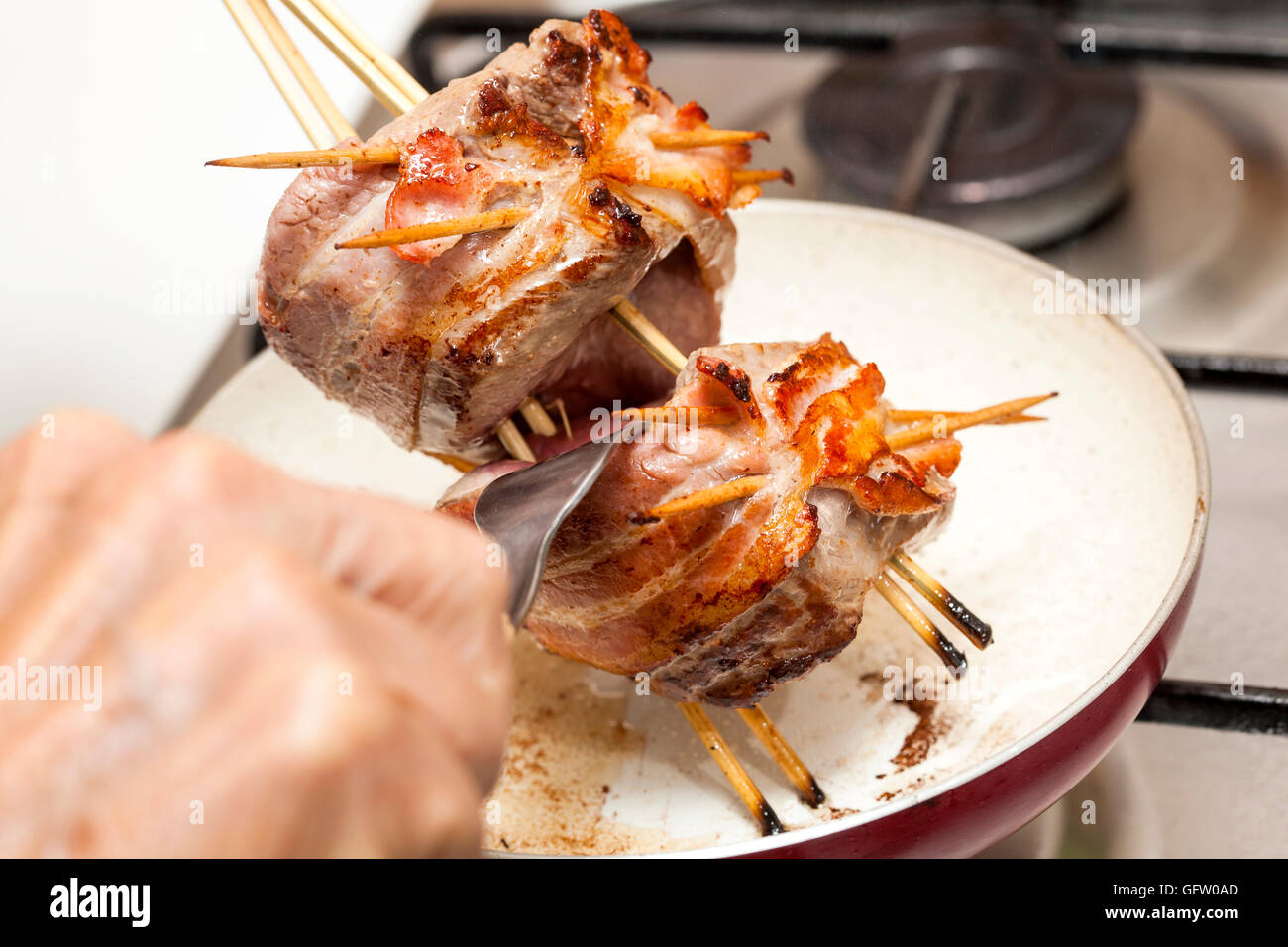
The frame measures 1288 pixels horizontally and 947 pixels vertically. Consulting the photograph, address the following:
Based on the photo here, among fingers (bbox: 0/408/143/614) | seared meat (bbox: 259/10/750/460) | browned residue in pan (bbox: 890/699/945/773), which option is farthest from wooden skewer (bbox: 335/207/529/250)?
browned residue in pan (bbox: 890/699/945/773)

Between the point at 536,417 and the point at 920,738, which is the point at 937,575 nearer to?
the point at 920,738

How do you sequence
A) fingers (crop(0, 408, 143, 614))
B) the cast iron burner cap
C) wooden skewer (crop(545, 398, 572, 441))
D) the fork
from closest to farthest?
fingers (crop(0, 408, 143, 614)) < the fork < wooden skewer (crop(545, 398, 572, 441)) < the cast iron burner cap

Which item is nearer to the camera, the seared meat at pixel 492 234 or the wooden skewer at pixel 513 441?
the seared meat at pixel 492 234

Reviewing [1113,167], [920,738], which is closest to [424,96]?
[920,738]

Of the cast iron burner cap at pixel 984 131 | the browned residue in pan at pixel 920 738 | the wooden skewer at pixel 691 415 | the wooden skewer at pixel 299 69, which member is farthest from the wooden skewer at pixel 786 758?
the cast iron burner cap at pixel 984 131

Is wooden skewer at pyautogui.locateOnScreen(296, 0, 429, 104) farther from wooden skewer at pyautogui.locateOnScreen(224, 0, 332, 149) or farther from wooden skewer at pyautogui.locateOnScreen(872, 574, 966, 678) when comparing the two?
wooden skewer at pyautogui.locateOnScreen(872, 574, 966, 678)

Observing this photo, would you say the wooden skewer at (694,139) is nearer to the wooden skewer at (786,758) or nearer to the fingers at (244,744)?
the wooden skewer at (786,758)
